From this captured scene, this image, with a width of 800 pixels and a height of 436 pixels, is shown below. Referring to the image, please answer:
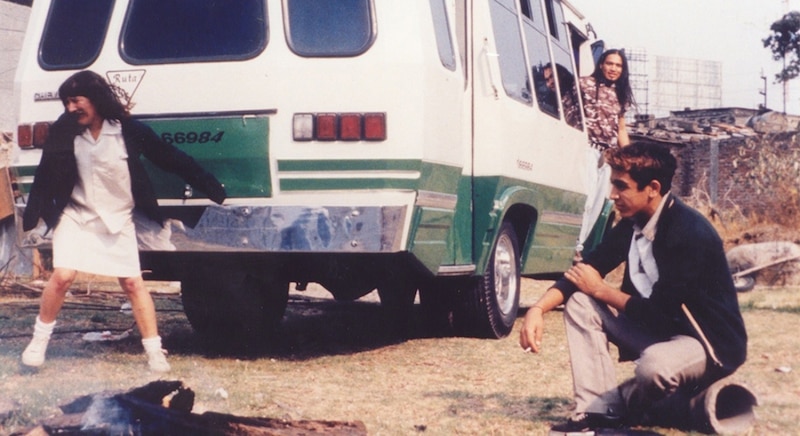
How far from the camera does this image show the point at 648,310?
4273 mm

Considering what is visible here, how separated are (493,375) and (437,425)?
147 centimetres

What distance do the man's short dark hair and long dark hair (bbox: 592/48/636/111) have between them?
4574mm

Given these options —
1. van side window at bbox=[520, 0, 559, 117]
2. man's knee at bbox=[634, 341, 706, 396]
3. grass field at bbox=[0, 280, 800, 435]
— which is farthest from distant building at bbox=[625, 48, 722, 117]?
man's knee at bbox=[634, 341, 706, 396]

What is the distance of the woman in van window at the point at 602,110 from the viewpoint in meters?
8.91

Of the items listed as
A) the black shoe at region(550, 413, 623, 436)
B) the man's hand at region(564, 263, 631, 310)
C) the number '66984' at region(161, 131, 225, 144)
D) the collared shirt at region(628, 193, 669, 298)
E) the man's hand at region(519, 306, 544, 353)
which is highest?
the number '66984' at region(161, 131, 225, 144)

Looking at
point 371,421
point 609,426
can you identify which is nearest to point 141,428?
point 371,421

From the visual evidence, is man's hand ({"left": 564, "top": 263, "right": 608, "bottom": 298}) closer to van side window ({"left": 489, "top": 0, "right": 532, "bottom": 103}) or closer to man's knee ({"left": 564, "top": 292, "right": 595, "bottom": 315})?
man's knee ({"left": 564, "top": 292, "right": 595, "bottom": 315})

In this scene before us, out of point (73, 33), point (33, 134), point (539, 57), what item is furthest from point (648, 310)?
point (539, 57)

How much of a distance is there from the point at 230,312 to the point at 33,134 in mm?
1732

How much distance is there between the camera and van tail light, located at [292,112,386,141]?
590 cm

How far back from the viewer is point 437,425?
4.72 meters

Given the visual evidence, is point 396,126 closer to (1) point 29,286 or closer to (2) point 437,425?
(2) point 437,425

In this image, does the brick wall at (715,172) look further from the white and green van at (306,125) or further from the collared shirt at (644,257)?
the collared shirt at (644,257)

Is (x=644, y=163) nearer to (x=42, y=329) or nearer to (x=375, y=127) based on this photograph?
(x=375, y=127)
